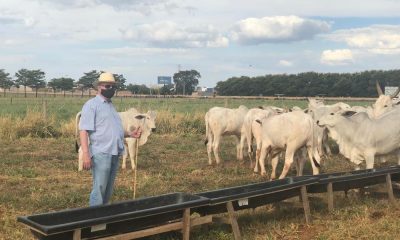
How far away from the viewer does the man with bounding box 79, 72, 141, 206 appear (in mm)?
5848

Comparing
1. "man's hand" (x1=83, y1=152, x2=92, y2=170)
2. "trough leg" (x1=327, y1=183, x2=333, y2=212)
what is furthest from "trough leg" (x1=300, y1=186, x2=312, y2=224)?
"man's hand" (x1=83, y1=152, x2=92, y2=170)

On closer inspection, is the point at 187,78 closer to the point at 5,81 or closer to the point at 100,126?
Answer: the point at 5,81

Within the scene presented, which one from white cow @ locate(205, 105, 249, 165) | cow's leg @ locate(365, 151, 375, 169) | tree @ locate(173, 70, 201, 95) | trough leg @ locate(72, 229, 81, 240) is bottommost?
trough leg @ locate(72, 229, 81, 240)

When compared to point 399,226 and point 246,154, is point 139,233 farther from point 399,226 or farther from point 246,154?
point 246,154

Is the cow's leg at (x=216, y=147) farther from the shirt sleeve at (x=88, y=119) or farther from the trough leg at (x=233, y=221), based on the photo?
the shirt sleeve at (x=88, y=119)

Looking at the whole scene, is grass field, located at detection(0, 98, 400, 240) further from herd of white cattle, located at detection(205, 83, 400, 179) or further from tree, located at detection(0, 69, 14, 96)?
tree, located at detection(0, 69, 14, 96)

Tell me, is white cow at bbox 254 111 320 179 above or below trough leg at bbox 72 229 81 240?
above

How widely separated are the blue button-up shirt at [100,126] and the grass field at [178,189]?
1309 mm

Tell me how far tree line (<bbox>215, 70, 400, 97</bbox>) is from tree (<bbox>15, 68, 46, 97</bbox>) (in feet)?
112

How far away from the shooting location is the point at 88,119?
5.83 m

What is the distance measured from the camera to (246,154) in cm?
1401

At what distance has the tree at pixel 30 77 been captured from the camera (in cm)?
9138

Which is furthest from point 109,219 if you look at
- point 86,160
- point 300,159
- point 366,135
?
point 300,159

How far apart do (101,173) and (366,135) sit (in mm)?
5950
